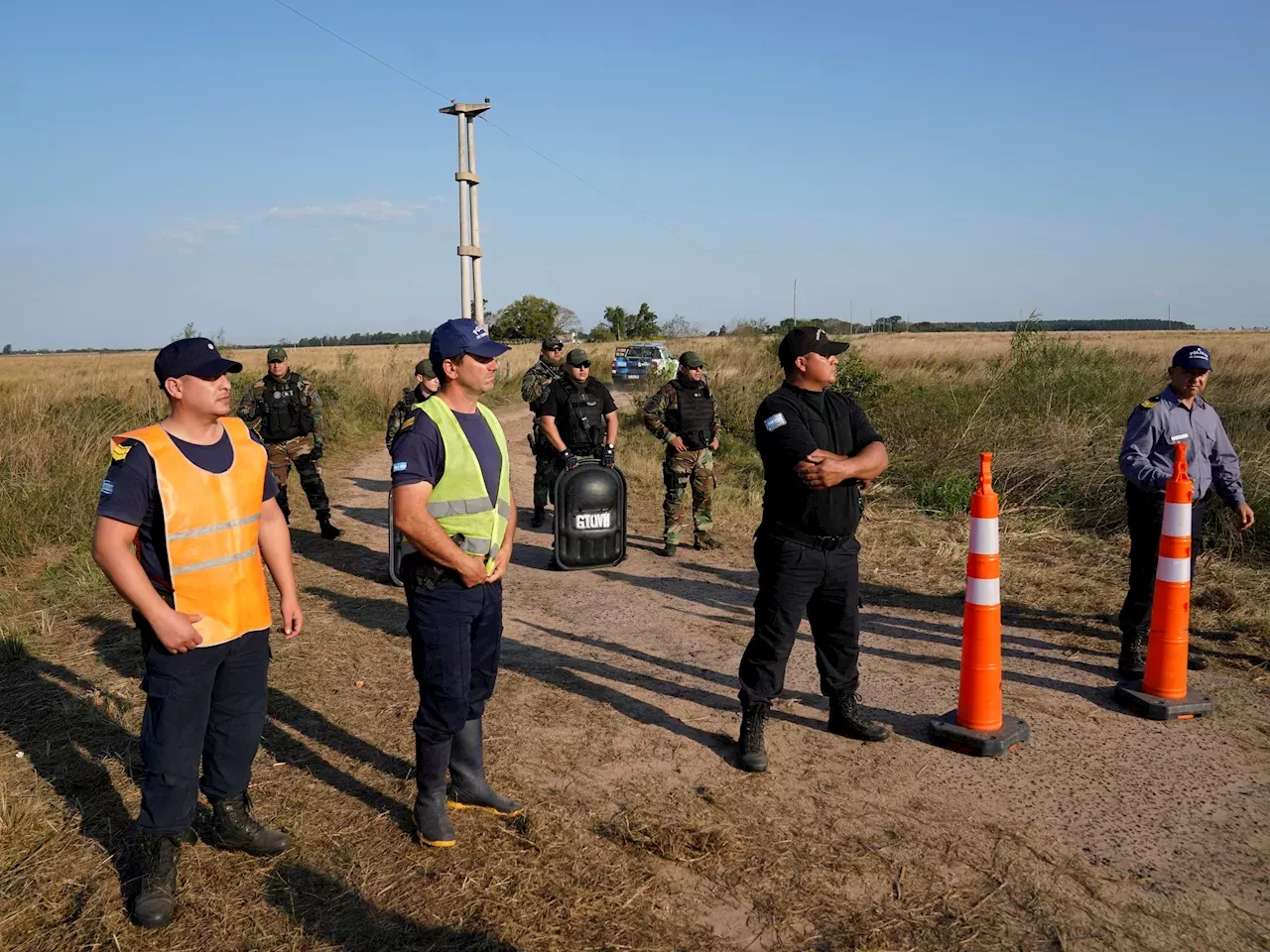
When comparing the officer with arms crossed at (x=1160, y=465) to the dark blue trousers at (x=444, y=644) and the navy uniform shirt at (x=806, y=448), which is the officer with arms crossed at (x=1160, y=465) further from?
the dark blue trousers at (x=444, y=644)

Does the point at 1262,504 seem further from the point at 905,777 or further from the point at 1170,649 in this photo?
the point at 905,777

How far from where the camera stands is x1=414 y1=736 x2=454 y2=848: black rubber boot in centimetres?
354

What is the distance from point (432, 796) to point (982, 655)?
2.60 m

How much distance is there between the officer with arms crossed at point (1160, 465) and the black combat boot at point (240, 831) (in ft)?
15.2

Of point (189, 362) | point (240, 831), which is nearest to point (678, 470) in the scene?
point (240, 831)

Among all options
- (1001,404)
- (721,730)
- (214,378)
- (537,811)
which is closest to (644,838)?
(537,811)

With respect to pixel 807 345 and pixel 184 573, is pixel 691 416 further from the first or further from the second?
pixel 184 573

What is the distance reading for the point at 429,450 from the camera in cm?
337

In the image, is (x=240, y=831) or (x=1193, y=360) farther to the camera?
(x=1193, y=360)

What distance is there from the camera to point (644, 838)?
3564mm

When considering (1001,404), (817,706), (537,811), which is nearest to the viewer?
(537,811)

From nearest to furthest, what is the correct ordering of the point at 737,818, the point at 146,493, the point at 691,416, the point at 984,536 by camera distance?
1. the point at 146,493
2. the point at 737,818
3. the point at 984,536
4. the point at 691,416

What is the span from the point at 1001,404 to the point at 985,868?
35.3 ft

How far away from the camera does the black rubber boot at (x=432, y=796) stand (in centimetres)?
354
